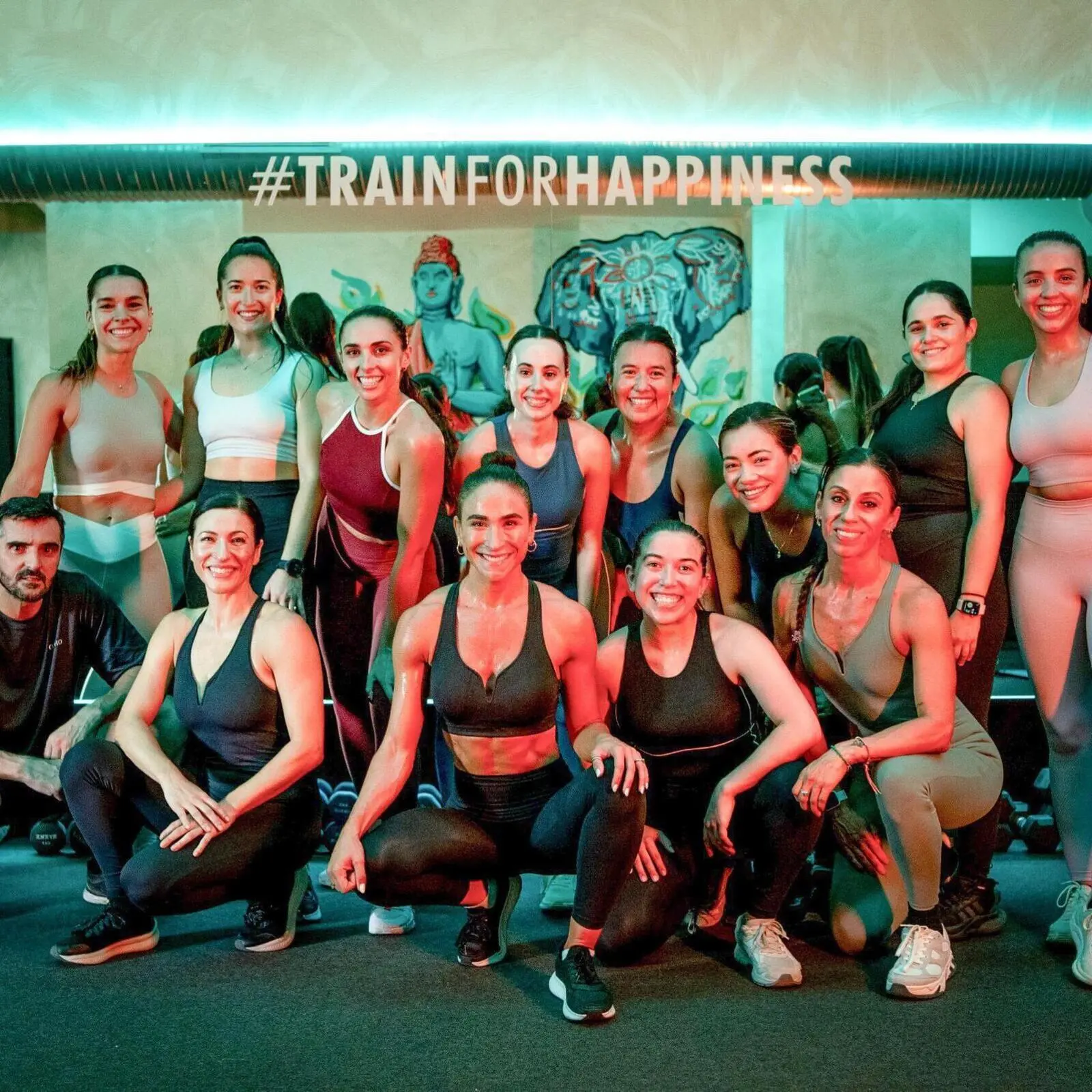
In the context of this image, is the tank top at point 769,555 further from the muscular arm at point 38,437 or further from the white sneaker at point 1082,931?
the muscular arm at point 38,437

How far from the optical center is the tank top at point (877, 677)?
2676mm

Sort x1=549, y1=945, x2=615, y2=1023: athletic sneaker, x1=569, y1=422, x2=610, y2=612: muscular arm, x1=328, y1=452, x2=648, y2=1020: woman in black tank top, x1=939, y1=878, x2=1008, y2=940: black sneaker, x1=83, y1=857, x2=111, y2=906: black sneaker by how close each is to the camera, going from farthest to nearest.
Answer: x1=569, y1=422, x2=610, y2=612: muscular arm
x1=83, y1=857, x2=111, y2=906: black sneaker
x1=939, y1=878, x2=1008, y2=940: black sneaker
x1=328, y1=452, x2=648, y2=1020: woman in black tank top
x1=549, y1=945, x2=615, y2=1023: athletic sneaker

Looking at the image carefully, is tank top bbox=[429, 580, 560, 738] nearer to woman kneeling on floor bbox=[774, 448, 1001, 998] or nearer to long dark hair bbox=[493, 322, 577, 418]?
woman kneeling on floor bbox=[774, 448, 1001, 998]

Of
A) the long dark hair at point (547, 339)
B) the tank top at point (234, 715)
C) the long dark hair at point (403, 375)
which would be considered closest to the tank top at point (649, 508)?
the long dark hair at point (547, 339)

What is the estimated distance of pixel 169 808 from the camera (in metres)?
2.68

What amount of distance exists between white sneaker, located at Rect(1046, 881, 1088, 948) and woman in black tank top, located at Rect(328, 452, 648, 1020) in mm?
1097

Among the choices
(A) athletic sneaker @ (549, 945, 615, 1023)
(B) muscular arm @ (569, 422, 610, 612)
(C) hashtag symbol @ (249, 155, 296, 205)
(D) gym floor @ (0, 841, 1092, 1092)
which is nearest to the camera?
(D) gym floor @ (0, 841, 1092, 1092)

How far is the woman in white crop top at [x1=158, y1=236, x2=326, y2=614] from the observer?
3404 mm

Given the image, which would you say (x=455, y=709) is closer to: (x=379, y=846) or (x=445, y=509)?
(x=379, y=846)

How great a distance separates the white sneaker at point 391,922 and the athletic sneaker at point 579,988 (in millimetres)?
526

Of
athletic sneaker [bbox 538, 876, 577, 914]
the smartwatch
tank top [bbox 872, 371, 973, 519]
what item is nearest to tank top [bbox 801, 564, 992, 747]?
tank top [bbox 872, 371, 973, 519]

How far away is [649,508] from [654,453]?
0.51ft

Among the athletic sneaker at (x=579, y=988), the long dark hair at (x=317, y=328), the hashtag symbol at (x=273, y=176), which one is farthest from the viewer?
the hashtag symbol at (x=273, y=176)

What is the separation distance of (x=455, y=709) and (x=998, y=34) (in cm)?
303
